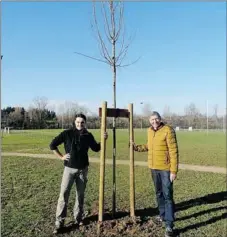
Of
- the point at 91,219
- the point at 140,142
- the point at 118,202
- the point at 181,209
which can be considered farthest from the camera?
the point at 140,142

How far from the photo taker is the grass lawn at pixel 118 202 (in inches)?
247

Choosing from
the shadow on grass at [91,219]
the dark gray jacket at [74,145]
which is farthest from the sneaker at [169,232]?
the dark gray jacket at [74,145]

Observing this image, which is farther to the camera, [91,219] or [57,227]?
[91,219]

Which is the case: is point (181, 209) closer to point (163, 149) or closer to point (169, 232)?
point (169, 232)

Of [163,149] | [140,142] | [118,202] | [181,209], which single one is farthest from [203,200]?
[140,142]

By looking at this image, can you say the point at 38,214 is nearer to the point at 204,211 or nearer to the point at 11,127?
the point at 204,211

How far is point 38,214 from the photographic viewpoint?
7.06m

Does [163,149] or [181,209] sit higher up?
[163,149]

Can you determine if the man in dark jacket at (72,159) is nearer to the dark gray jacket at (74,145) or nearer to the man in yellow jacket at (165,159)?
the dark gray jacket at (74,145)

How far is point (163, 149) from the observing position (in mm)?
6266

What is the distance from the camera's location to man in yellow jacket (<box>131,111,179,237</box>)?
6137 mm

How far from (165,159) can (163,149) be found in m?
0.18

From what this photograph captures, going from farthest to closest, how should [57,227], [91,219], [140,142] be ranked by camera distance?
[140,142], [91,219], [57,227]

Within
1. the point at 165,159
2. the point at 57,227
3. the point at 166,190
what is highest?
the point at 165,159
